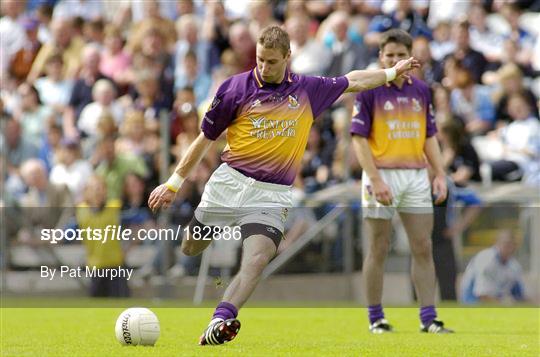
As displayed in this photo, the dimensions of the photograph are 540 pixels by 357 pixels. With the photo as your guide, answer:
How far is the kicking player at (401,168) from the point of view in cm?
1098

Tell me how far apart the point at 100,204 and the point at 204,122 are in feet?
21.2

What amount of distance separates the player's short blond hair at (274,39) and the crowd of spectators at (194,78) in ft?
22.6

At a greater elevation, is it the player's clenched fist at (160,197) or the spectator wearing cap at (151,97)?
the spectator wearing cap at (151,97)

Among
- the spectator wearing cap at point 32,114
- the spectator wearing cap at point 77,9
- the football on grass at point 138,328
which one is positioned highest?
the spectator wearing cap at point 77,9

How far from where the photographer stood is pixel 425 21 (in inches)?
754

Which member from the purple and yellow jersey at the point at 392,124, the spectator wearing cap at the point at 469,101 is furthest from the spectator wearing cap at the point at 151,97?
the purple and yellow jersey at the point at 392,124

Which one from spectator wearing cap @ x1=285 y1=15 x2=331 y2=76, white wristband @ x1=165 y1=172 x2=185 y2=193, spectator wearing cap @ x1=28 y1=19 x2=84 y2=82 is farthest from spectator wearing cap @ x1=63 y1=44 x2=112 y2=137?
white wristband @ x1=165 y1=172 x2=185 y2=193

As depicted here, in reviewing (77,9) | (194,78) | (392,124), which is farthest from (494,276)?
(77,9)

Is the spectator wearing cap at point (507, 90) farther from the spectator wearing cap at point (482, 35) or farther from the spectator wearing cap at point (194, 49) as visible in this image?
the spectator wearing cap at point (194, 49)

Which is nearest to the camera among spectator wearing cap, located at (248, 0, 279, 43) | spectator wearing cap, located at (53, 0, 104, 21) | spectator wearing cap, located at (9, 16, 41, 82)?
spectator wearing cap, located at (248, 0, 279, 43)

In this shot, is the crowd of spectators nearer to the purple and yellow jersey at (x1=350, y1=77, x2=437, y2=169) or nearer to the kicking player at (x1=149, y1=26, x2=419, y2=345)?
the purple and yellow jersey at (x1=350, y1=77, x2=437, y2=169)

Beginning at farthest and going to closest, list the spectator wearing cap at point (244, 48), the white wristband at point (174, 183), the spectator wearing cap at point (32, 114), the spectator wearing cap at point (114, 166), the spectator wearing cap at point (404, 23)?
the spectator wearing cap at point (32, 114) < the spectator wearing cap at point (244, 48) < the spectator wearing cap at point (404, 23) < the spectator wearing cap at point (114, 166) < the white wristband at point (174, 183)

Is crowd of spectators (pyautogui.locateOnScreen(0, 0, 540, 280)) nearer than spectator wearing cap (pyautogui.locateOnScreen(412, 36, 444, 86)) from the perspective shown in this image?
Yes

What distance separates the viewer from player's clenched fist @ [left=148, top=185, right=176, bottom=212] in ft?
29.4
